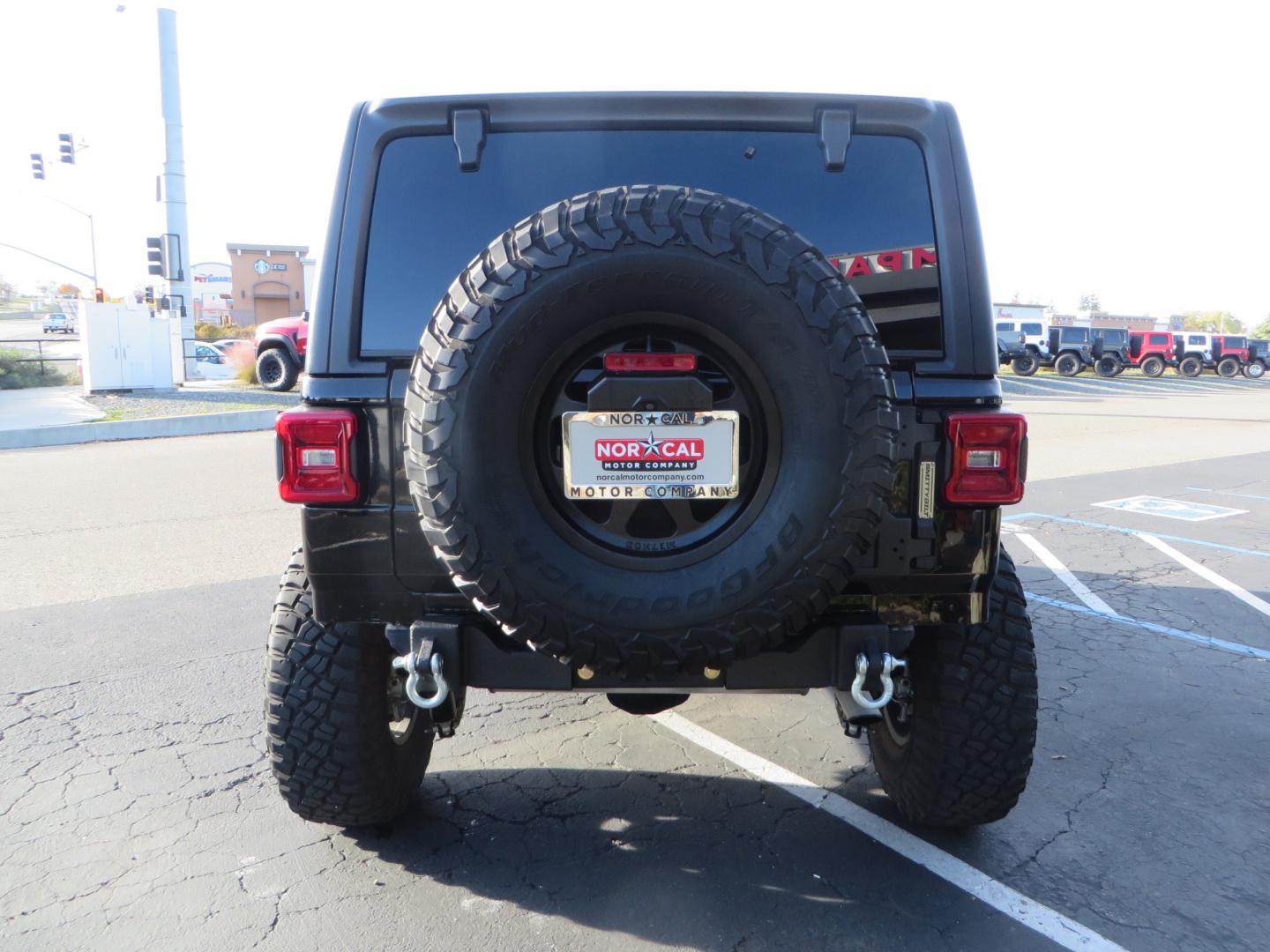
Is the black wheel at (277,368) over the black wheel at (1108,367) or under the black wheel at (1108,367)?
under

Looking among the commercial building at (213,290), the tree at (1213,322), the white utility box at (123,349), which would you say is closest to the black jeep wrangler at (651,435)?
the white utility box at (123,349)

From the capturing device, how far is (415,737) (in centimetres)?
304

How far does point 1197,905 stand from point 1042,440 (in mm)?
14158

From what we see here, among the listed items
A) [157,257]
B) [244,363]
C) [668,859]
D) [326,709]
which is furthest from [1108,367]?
[326,709]

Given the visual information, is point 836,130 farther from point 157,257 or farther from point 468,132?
point 157,257

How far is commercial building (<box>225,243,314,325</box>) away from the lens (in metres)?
67.6

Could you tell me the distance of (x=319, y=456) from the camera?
2.40 meters

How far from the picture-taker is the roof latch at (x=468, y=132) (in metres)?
2.51

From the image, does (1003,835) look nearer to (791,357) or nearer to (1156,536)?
(791,357)

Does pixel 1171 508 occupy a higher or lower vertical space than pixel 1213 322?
lower

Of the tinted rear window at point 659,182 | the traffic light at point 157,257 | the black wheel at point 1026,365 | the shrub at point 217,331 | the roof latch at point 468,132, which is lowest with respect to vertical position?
the tinted rear window at point 659,182

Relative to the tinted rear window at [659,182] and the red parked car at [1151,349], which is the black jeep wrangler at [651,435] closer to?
the tinted rear window at [659,182]

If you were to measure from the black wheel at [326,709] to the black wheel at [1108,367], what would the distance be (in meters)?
44.8

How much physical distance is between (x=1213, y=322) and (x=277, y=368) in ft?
413
